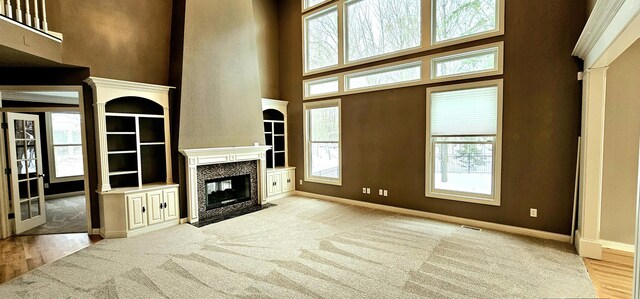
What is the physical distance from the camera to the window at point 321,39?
19.6 ft

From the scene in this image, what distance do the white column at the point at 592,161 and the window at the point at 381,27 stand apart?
242cm

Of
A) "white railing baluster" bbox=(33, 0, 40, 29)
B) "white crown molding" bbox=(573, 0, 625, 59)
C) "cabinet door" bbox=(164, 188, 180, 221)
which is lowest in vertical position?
"cabinet door" bbox=(164, 188, 180, 221)

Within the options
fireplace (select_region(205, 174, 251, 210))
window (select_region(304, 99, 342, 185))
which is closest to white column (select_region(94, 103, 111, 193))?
fireplace (select_region(205, 174, 251, 210))

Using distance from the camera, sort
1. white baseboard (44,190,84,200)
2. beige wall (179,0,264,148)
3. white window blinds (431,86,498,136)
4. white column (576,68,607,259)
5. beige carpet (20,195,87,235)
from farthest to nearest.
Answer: white baseboard (44,190,84,200)
beige wall (179,0,264,148)
beige carpet (20,195,87,235)
white window blinds (431,86,498,136)
white column (576,68,607,259)

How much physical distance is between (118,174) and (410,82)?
4973 mm

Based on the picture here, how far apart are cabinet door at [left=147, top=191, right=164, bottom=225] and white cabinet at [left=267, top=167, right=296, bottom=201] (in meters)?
2.24

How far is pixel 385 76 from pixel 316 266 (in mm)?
3655

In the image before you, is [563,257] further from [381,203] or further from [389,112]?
[389,112]

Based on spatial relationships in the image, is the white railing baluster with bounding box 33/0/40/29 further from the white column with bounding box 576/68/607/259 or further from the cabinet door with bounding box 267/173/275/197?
the white column with bounding box 576/68/607/259

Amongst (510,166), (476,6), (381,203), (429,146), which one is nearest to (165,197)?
(381,203)

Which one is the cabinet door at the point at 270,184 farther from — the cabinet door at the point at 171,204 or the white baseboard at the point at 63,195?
the white baseboard at the point at 63,195

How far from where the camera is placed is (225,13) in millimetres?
5098

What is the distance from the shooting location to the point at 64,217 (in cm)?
525

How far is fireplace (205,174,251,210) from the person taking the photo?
17.4ft
